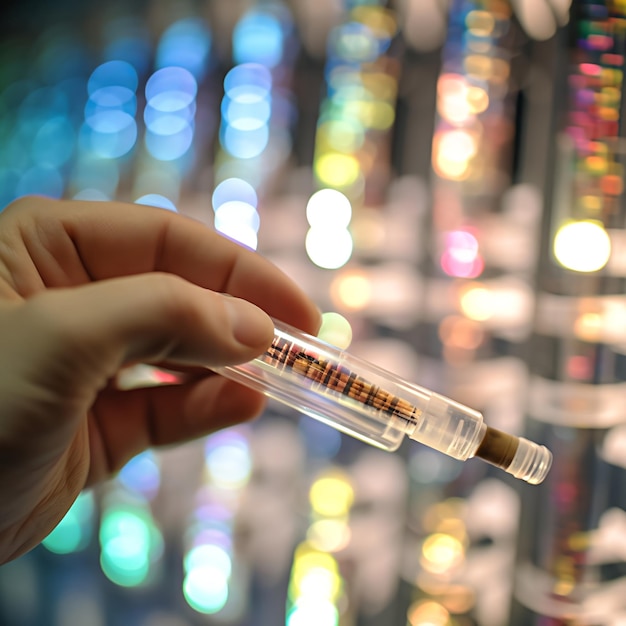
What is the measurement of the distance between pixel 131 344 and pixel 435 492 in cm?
76

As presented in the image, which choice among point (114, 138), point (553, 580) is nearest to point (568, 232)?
point (553, 580)

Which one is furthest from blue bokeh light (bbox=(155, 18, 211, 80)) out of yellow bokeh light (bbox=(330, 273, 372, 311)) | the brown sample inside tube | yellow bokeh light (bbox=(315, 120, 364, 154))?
the brown sample inside tube

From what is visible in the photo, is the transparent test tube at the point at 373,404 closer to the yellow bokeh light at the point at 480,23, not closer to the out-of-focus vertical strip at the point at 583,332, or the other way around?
the out-of-focus vertical strip at the point at 583,332

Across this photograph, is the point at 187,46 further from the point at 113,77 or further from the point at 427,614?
the point at 427,614

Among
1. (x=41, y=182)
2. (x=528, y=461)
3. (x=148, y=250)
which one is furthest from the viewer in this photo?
(x=41, y=182)

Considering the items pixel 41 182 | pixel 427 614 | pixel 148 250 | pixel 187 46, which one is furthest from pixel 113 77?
pixel 427 614

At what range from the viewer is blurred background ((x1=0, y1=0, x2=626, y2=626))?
78 cm

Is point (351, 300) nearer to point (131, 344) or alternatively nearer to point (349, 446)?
point (349, 446)

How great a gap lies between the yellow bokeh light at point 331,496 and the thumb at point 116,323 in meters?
0.87

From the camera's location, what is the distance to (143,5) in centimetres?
169

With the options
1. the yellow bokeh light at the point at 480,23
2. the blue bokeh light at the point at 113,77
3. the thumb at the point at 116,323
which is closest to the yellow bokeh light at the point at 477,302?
the yellow bokeh light at the point at 480,23

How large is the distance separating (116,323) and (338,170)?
0.95 metres

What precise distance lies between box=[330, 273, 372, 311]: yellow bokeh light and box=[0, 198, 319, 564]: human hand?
20.3 inches

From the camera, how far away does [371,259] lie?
1362 millimetres
